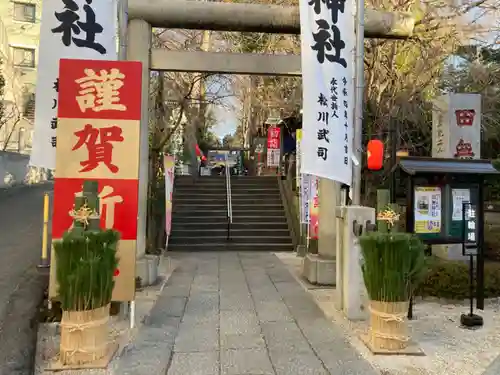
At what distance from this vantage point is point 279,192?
16297 mm

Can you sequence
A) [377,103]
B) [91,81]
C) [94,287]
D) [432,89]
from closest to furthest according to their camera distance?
1. [94,287]
2. [91,81]
3. [377,103]
4. [432,89]

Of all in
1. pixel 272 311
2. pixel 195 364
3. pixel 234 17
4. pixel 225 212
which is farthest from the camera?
→ pixel 225 212

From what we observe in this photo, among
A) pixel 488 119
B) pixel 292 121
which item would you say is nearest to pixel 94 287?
pixel 488 119

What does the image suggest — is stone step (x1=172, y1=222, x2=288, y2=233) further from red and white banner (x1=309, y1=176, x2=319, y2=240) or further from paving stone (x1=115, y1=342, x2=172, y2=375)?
paving stone (x1=115, y1=342, x2=172, y2=375)

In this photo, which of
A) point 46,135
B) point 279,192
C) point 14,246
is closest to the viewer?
point 46,135

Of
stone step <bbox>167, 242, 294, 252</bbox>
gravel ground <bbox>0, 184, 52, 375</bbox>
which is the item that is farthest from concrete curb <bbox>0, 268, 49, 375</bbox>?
stone step <bbox>167, 242, 294, 252</bbox>

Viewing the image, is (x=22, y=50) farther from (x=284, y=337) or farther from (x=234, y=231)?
(x=284, y=337)

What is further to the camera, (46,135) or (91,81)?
(46,135)

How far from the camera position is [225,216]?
14.7 meters

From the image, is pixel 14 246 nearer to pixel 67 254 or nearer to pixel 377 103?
pixel 67 254

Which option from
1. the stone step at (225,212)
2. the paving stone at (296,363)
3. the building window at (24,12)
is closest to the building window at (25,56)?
the building window at (24,12)

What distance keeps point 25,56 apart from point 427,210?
33640mm

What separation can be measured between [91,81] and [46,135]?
120cm

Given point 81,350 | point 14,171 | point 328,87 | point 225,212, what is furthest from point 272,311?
point 14,171
